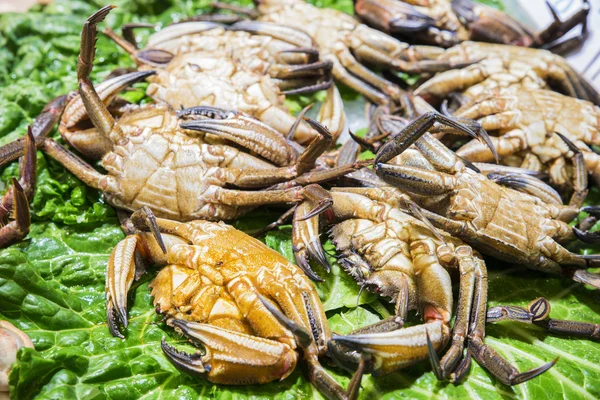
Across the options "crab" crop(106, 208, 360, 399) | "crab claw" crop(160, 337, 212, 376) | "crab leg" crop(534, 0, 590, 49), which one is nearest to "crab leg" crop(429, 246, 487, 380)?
"crab" crop(106, 208, 360, 399)

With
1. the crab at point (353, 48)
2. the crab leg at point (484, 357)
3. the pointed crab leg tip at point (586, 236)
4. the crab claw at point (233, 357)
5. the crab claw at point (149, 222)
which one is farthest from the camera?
the crab at point (353, 48)

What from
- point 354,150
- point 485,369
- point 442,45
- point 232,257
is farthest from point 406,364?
point 442,45

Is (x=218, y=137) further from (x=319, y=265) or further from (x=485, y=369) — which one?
(x=485, y=369)

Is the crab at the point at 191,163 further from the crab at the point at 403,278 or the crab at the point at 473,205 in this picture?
the crab at the point at 473,205

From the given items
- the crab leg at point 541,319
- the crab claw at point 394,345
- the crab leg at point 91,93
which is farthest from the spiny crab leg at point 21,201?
the crab leg at point 541,319

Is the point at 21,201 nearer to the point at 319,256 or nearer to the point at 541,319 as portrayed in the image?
the point at 319,256

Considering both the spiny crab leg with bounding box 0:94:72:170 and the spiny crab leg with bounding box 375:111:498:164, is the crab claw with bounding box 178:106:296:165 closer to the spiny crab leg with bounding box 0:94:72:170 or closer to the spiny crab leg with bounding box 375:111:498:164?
the spiny crab leg with bounding box 375:111:498:164
